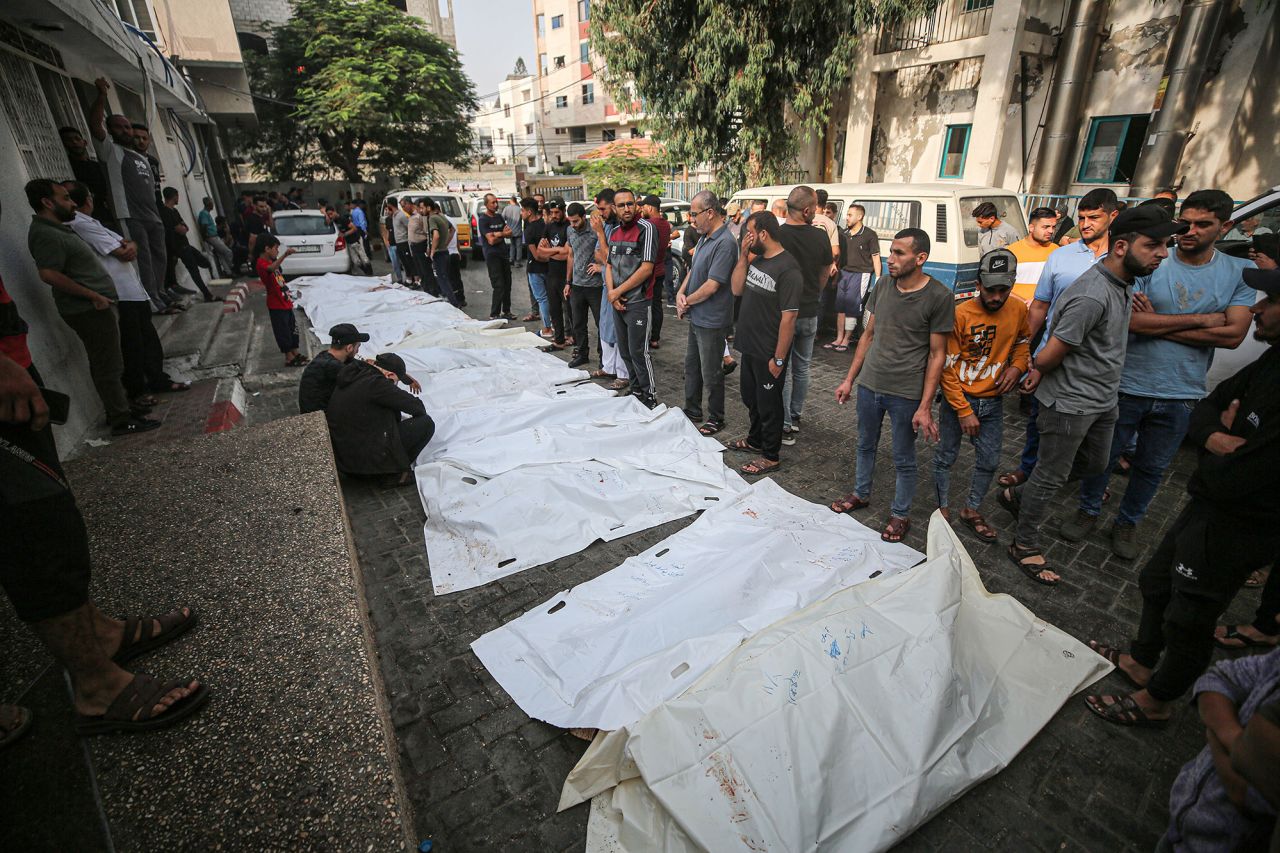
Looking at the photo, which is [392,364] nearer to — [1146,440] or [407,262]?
[1146,440]

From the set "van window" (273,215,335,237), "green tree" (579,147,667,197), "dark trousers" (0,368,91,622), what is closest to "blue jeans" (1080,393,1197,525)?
"dark trousers" (0,368,91,622)

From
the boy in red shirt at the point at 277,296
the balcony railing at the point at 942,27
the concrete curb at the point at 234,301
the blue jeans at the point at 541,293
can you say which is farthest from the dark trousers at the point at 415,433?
the balcony railing at the point at 942,27

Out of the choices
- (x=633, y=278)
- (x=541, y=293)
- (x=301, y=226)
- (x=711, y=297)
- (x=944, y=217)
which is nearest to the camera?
(x=711, y=297)

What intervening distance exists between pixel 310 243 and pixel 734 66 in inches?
372

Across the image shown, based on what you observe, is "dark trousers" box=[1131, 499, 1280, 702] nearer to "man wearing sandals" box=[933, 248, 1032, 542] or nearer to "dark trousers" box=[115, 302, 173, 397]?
"man wearing sandals" box=[933, 248, 1032, 542]

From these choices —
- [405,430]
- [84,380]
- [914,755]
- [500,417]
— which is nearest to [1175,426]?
[914,755]

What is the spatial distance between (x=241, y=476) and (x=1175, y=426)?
17.7 ft

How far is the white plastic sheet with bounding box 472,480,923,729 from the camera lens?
7.84 ft

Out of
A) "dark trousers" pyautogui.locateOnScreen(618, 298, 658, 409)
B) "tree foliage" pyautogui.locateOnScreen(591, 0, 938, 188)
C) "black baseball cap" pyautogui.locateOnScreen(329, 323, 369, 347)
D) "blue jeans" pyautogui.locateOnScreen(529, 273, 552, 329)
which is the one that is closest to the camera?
"black baseball cap" pyautogui.locateOnScreen(329, 323, 369, 347)

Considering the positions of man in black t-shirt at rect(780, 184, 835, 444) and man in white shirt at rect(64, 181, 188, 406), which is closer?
man in white shirt at rect(64, 181, 188, 406)

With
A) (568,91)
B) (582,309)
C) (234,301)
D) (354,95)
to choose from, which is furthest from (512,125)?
(582,309)

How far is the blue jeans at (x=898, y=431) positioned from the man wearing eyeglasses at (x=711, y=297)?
1549 millimetres

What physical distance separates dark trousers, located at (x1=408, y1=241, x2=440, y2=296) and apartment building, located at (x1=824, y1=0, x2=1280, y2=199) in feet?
33.0

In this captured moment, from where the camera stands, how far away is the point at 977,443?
348 cm
